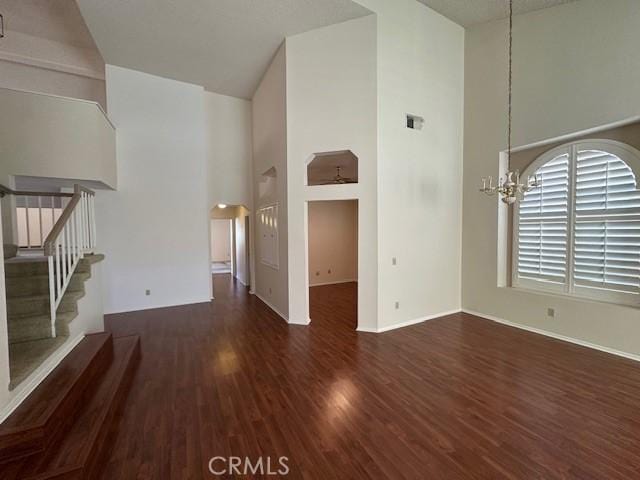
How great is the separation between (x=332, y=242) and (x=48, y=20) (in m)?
8.04

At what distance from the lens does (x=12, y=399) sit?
2.09 metres

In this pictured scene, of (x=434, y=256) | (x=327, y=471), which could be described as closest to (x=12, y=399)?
(x=327, y=471)

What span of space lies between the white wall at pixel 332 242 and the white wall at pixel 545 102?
4119 millimetres

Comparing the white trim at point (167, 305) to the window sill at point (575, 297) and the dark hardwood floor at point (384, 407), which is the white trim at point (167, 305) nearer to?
the dark hardwood floor at point (384, 407)

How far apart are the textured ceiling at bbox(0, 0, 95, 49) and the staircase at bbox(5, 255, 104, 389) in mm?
5232

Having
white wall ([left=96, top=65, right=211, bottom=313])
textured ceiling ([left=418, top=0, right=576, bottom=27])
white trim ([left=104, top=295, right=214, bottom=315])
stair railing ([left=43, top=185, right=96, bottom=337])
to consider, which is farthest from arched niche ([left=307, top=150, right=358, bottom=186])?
stair railing ([left=43, top=185, right=96, bottom=337])

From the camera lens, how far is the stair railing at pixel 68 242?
2.86 meters

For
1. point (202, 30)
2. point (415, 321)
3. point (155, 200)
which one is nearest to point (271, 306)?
point (415, 321)

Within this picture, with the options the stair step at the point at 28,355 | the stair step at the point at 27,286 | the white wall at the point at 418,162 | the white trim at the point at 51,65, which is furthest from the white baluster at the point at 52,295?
the white trim at the point at 51,65

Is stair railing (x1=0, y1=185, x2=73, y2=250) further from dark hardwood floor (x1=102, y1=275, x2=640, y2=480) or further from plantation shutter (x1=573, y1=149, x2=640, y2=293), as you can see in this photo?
plantation shutter (x1=573, y1=149, x2=640, y2=293)

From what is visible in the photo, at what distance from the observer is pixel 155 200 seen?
21.0 feet

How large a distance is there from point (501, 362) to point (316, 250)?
19.5 ft

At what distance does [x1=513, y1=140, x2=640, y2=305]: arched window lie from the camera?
387 centimetres

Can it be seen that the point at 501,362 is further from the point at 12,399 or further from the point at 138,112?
the point at 138,112
